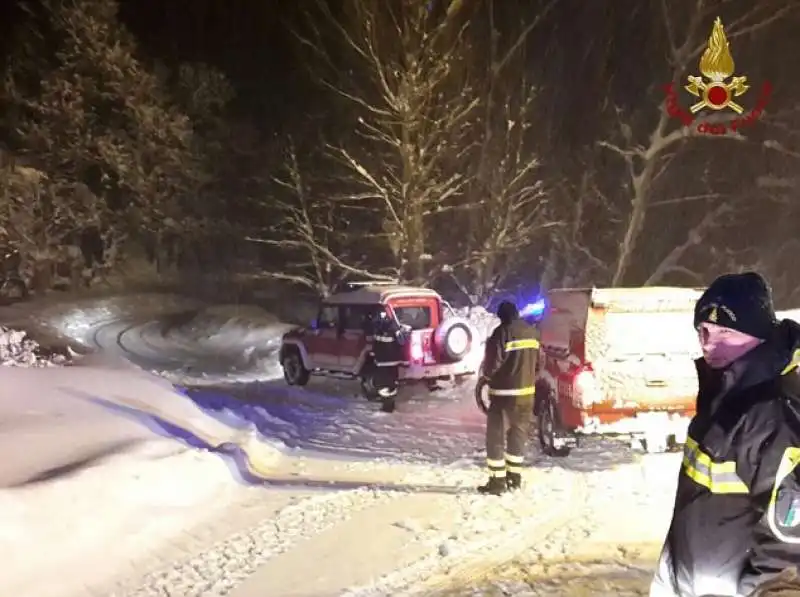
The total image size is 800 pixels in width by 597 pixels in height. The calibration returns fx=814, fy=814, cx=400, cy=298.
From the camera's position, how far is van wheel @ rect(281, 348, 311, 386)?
1667cm

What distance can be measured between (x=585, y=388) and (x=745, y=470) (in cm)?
637

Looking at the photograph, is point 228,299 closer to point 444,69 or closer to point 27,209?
point 27,209

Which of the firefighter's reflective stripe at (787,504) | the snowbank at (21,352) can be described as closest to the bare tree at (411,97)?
the snowbank at (21,352)

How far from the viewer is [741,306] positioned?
2.68 m

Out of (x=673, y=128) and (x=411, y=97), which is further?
(x=673, y=128)

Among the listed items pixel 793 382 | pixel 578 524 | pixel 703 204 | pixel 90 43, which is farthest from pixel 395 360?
pixel 90 43

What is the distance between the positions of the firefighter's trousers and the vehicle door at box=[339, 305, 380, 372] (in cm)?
641

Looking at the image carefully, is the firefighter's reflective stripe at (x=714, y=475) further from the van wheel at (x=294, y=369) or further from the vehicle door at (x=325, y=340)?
the van wheel at (x=294, y=369)

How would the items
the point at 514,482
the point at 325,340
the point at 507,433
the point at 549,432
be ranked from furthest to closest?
the point at 325,340 → the point at 549,432 → the point at 507,433 → the point at 514,482

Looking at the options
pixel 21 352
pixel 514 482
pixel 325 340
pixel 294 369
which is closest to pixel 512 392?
pixel 514 482

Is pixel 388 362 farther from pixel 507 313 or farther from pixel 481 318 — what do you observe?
pixel 481 318

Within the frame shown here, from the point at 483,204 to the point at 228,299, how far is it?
16764 mm

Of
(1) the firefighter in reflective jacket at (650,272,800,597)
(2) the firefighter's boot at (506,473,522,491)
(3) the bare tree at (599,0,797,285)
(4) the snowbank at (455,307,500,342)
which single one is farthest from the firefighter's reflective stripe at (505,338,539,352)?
(3) the bare tree at (599,0,797,285)

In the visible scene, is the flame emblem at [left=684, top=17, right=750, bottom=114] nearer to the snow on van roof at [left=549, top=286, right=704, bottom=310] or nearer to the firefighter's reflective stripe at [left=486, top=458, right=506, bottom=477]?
the snow on van roof at [left=549, top=286, right=704, bottom=310]
